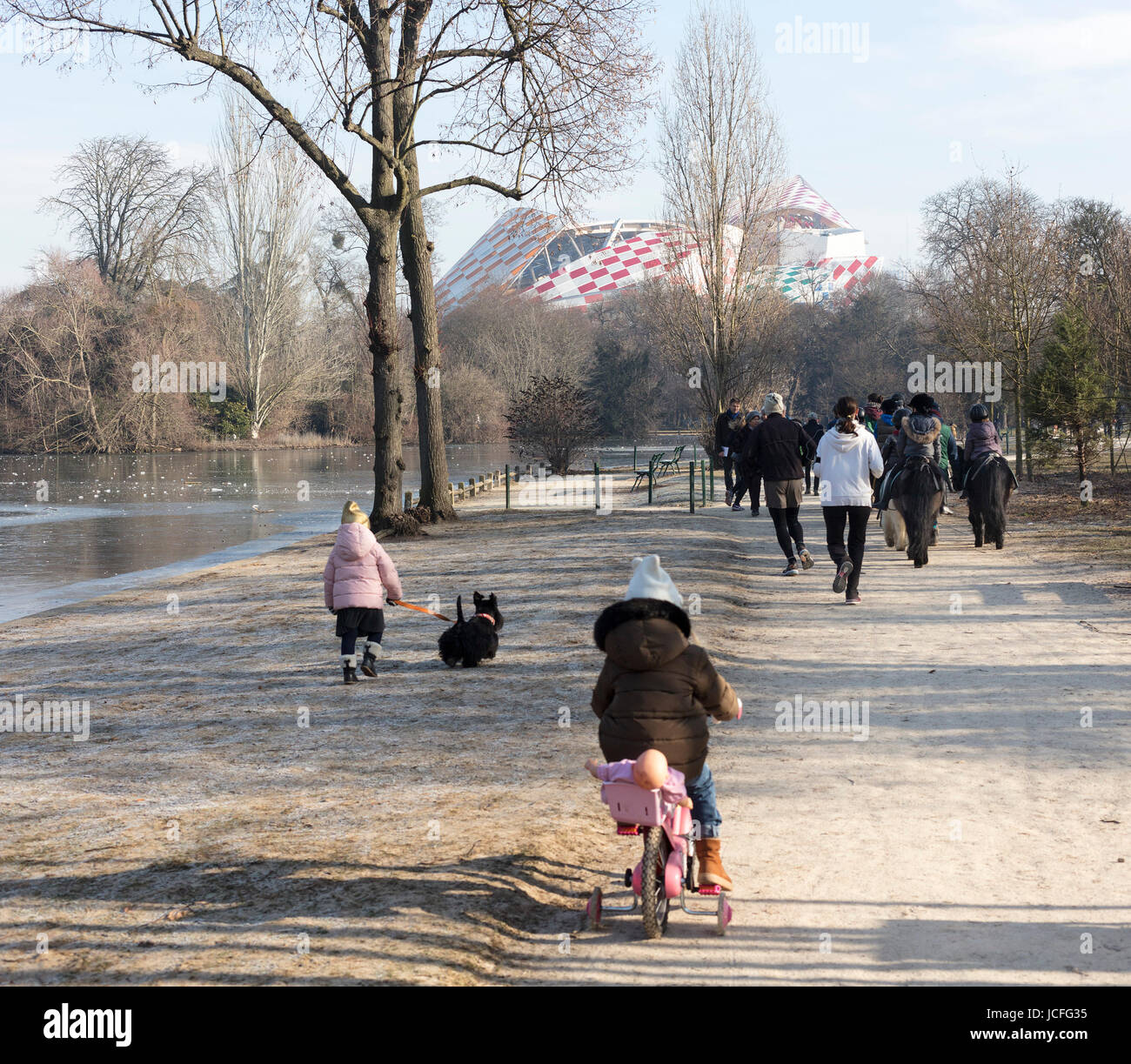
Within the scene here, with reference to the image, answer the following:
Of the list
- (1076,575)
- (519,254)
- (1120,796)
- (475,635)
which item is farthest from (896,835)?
(519,254)

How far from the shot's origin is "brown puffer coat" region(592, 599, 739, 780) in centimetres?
427

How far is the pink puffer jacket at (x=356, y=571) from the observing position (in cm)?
855

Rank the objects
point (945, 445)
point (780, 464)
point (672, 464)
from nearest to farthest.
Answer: point (780, 464), point (945, 445), point (672, 464)

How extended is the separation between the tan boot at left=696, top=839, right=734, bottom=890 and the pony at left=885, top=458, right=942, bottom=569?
378 inches

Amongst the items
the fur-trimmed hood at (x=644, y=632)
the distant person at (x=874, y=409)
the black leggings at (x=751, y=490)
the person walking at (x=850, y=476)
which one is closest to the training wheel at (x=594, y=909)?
the fur-trimmed hood at (x=644, y=632)

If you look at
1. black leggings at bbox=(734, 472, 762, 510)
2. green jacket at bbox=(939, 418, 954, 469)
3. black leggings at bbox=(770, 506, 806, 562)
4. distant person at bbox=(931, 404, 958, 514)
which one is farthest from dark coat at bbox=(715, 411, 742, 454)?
black leggings at bbox=(770, 506, 806, 562)

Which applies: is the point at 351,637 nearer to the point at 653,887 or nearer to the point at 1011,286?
the point at 653,887

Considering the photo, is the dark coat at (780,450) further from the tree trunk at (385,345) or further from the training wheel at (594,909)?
the training wheel at (594,909)

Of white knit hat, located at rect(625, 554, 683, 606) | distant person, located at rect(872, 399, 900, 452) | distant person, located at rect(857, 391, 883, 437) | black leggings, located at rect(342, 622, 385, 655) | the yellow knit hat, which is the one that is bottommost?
black leggings, located at rect(342, 622, 385, 655)

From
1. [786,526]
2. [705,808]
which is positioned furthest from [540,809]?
[786,526]

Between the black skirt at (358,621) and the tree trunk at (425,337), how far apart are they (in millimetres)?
11009

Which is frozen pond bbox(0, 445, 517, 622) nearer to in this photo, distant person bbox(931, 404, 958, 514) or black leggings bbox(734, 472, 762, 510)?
black leggings bbox(734, 472, 762, 510)

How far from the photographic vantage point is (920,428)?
13391 mm

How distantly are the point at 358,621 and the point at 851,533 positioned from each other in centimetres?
512
